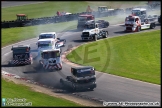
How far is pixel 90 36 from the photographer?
62.3 m

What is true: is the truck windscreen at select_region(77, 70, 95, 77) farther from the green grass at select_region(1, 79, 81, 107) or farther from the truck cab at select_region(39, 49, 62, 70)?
the truck cab at select_region(39, 49, 62, 70)

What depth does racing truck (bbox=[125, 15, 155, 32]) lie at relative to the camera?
6894 cm

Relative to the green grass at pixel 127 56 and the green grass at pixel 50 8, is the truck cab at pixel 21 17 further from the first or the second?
the green grass at pixel 127 56

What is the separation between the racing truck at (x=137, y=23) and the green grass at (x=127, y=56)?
246 centimetres

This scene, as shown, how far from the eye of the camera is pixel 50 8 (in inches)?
4053

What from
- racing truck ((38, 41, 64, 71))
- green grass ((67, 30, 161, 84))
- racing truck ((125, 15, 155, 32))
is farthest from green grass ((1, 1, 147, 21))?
racing truck ((38, 41, 64, 71))

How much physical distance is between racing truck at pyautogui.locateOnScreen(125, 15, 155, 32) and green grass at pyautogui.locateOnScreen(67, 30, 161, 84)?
2.46 metres

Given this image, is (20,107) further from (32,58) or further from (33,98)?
(32,58)

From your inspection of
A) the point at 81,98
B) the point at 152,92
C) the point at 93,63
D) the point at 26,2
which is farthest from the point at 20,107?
the point at 26,2

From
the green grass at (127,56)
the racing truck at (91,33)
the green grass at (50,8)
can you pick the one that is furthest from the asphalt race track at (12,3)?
the green grass at (127,56)

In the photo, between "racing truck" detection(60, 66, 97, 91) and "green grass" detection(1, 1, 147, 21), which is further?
"green grass" detection(1, 1, 147, 21)

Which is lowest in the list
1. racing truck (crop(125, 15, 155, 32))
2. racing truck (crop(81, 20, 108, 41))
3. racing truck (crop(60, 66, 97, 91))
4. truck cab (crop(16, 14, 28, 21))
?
racing truck (crop(60, 66, 97, 91))

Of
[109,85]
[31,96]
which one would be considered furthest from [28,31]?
[31,96]

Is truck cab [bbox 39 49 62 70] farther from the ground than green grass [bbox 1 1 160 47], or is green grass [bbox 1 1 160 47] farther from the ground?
green grass [bbox 1 1 160 47]
